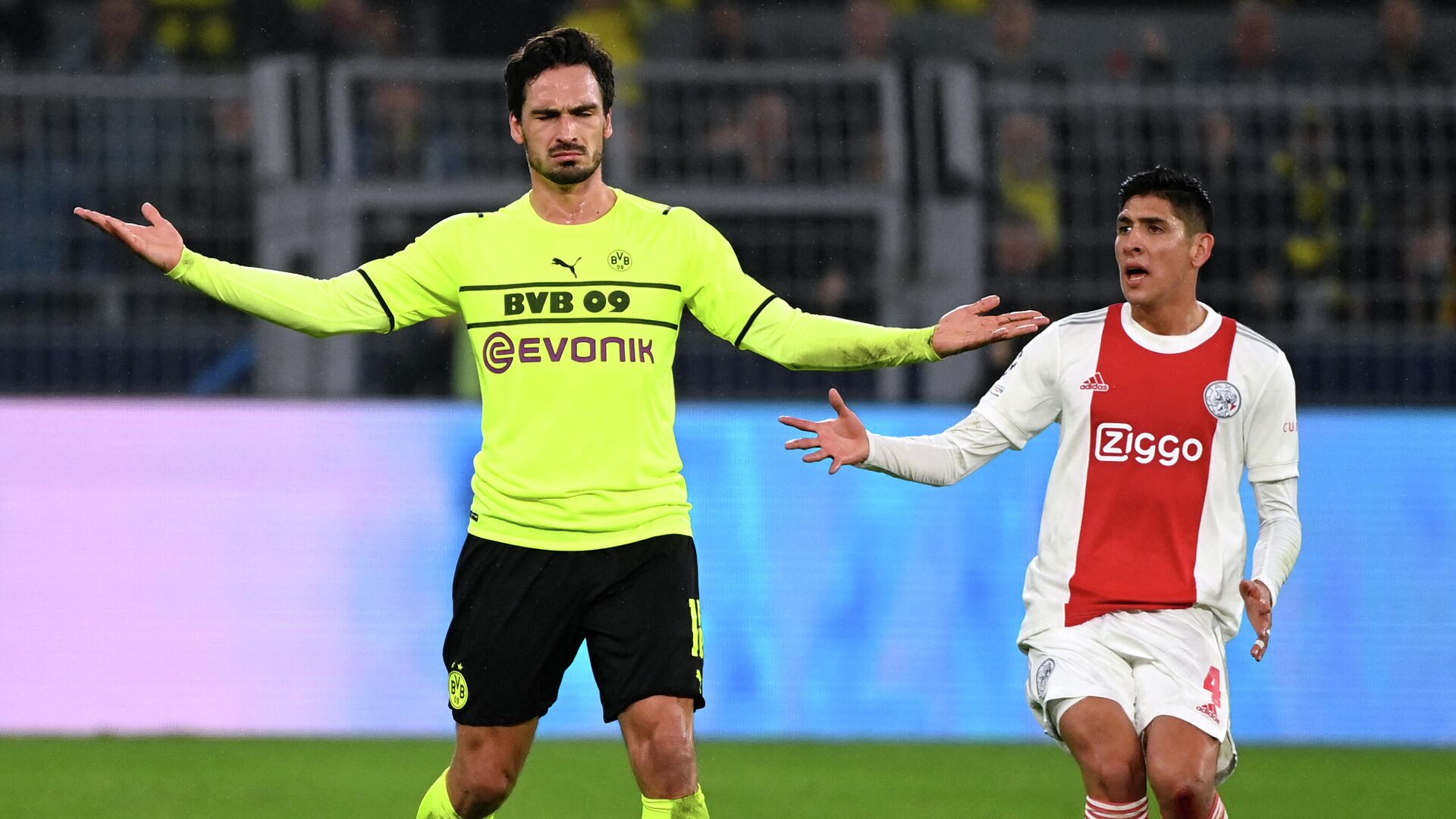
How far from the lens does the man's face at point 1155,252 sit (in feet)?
15.8

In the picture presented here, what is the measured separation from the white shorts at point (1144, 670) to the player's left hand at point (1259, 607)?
25cm

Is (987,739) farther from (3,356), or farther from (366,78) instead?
(3,356)

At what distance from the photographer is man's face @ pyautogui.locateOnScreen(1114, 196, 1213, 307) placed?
4816 mm

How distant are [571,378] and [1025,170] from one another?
4.58 metres

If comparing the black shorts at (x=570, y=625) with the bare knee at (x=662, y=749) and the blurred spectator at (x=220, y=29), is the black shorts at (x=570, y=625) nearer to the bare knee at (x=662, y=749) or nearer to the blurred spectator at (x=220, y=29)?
the bare knee at (x=662, y=749)

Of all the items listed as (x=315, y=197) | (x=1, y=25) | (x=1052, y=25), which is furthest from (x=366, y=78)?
(x=1052, y=25)

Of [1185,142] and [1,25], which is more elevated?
[1,25]

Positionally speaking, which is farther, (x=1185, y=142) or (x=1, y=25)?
(x=1, y=25)

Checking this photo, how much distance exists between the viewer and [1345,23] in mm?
12016

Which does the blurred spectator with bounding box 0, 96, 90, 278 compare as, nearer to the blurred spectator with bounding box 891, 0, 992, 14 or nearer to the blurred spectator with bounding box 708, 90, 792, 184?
the blurred spectator with bounding box 708, 90, 792, 184

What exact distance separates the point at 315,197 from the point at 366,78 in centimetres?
57

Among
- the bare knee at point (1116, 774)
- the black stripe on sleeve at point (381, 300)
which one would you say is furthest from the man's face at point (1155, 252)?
the black stripe on sleeve at point (381, 300)

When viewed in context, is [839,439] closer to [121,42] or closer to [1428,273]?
[1428,273]

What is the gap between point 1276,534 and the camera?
186 inches
